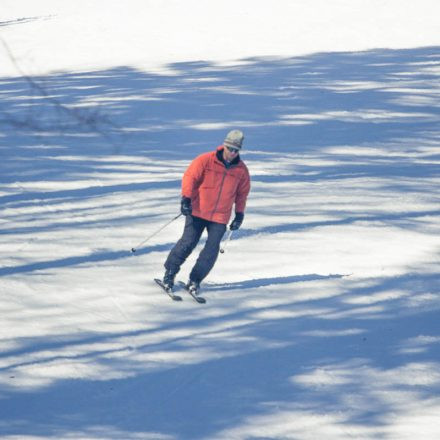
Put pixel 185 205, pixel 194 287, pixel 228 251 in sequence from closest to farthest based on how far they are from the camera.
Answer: pixel 185 205 → pixel 194 287 → pixel 228 251

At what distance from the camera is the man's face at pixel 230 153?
7438 millimetres

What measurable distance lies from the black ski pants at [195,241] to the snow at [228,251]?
1.25 ft

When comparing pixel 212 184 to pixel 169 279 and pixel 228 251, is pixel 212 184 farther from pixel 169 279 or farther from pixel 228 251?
pixel 228 251

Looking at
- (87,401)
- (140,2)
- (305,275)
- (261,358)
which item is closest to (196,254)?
(305,275)

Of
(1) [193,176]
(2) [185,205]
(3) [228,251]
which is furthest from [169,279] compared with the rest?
(3) [228,251]

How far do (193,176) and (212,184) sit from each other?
0.66 feet

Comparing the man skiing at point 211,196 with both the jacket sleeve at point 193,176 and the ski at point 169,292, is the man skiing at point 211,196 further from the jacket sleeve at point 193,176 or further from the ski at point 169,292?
the ski at point 169,292

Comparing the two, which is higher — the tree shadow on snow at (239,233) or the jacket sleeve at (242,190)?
the jacket sleeve at (242,190)

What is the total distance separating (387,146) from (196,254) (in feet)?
22.5

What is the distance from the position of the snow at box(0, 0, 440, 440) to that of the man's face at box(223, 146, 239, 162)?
4.93ft

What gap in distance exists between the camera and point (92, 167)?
13758mm

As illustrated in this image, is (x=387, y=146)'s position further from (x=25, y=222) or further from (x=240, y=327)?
(x=240, y=327)

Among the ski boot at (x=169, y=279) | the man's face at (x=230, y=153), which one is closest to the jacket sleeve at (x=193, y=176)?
the man's face at (x=230, y=153)

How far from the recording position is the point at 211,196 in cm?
769
